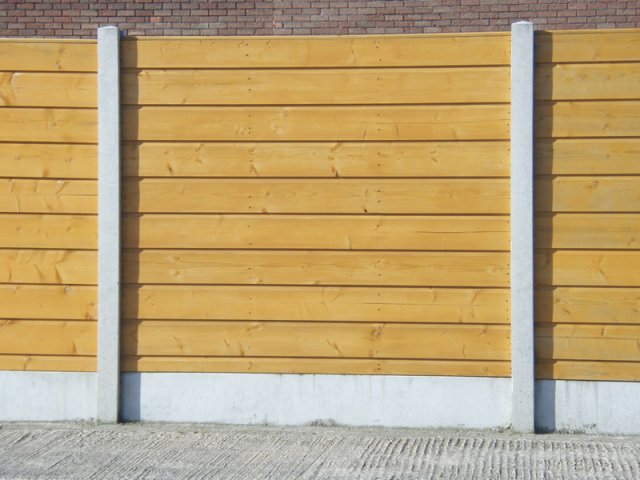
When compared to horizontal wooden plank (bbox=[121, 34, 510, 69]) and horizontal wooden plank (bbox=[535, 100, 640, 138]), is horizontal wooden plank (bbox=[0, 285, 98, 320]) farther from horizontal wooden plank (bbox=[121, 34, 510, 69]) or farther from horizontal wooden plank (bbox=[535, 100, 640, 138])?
horizontal wooden plank (bbox=[535, 100, 640, 138])

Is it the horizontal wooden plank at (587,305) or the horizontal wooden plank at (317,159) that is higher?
the horizontal wooden plank at (317,159)

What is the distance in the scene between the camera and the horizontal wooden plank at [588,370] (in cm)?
654

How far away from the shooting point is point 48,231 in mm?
6832

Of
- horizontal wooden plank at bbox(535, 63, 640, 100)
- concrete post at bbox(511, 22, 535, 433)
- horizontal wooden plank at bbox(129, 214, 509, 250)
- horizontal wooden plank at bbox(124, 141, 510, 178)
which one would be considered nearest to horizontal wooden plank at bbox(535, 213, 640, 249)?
concrete post at bbox(511, 22, 535, 433)

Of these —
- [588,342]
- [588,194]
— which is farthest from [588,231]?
[588,342]

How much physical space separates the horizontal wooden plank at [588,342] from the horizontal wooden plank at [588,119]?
4.06 ft

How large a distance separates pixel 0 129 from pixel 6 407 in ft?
6.10

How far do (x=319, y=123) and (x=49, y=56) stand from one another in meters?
1.86

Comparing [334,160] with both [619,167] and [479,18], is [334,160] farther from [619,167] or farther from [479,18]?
[479,18]

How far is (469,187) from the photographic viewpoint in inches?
260

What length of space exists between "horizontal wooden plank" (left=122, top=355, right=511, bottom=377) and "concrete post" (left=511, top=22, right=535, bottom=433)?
0.81 ft

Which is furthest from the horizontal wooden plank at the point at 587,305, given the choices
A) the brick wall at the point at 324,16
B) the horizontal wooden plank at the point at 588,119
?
the brick wall at the point at 324,16

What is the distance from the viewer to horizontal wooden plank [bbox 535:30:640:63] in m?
6.52

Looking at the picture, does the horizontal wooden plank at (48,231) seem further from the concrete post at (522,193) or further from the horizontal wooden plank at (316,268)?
the concrete post at (522,193)
